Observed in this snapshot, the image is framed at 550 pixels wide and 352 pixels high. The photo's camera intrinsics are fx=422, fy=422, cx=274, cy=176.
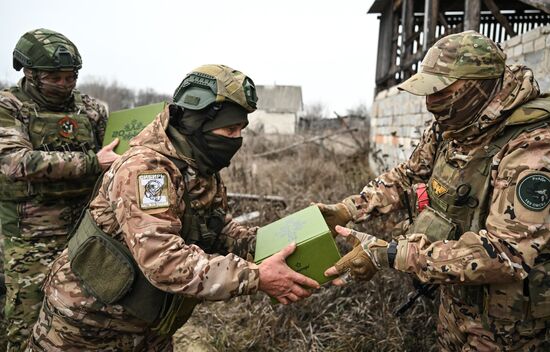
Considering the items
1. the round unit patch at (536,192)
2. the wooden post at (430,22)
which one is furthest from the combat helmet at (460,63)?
the wooden post at (430,22)

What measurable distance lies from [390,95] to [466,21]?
11.7 ft

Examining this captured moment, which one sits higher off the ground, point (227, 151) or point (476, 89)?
point (476, 89)

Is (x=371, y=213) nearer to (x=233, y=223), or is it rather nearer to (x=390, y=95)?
(x=233, y=223)

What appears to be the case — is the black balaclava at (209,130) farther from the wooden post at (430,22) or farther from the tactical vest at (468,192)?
the wooden post at (430,22)

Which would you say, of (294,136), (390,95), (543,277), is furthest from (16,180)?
(294,136)

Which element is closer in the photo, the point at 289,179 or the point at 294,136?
the point at 289,179

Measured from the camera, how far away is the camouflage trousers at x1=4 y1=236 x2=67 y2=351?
2939 mm

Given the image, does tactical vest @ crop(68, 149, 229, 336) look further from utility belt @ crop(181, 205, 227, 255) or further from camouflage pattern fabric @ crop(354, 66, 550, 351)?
camouflage pattern fabric @ crop(354, 66, 550, 351)

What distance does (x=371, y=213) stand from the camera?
2734mm

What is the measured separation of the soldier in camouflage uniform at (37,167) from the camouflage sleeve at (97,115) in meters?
0.20

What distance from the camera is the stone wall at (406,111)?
334 centimetres

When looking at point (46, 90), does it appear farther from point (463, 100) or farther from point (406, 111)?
point (406, 111)

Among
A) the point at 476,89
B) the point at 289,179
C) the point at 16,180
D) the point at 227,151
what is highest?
the point at 476,89

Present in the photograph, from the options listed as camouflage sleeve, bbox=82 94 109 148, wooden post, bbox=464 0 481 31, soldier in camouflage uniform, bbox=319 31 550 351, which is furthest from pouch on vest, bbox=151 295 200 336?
wooden post, bbox=464 0 481 31
